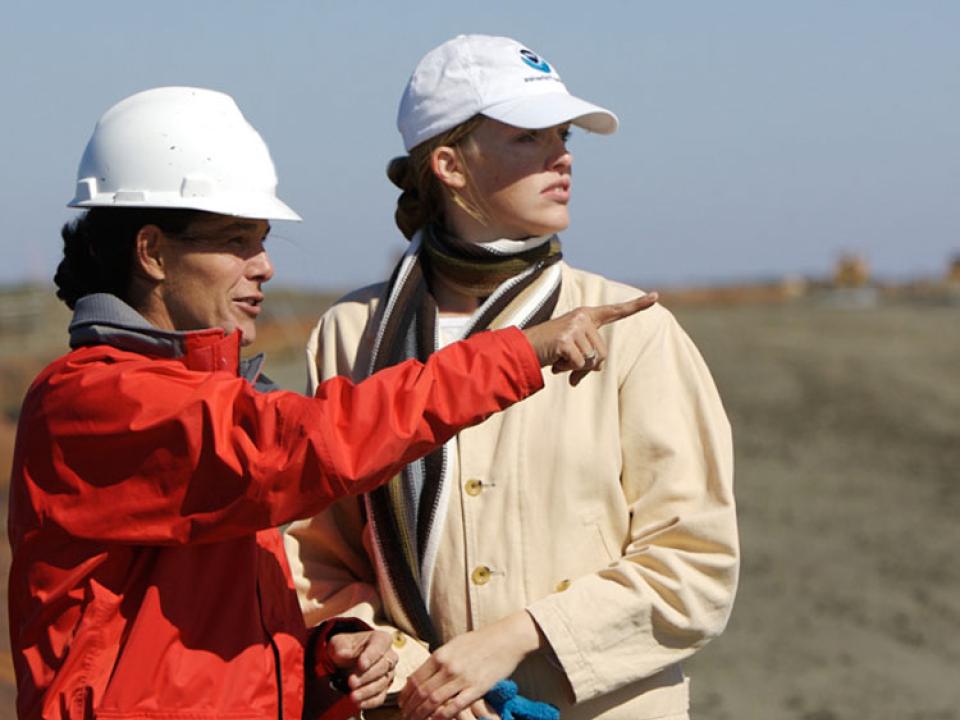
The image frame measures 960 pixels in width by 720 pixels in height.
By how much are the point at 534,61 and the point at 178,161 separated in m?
0.86

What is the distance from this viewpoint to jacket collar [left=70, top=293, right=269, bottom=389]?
2.76 meters

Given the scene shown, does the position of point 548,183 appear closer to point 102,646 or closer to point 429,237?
point 429,237

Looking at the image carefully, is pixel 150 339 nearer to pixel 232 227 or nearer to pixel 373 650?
pixel 232 227

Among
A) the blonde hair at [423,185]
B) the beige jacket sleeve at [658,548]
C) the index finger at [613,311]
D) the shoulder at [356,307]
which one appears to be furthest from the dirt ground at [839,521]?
the index finger at [613,311]

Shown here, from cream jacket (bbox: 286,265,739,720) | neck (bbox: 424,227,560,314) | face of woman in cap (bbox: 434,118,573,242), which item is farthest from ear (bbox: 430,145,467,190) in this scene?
cream jacket (bbox: 286,265,739,720)

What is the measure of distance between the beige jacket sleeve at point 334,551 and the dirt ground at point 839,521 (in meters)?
2.32

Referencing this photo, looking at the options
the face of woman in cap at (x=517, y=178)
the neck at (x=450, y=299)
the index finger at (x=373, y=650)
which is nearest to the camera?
the index finger at (x=373, y=650)

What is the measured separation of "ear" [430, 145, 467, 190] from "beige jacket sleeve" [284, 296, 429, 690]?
33 centimetres

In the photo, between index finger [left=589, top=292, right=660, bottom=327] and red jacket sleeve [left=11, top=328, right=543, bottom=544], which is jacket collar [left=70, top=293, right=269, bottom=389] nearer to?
red jacket sleeve [left=11, top=328, right=543, bottom=544]

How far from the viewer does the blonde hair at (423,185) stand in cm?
344

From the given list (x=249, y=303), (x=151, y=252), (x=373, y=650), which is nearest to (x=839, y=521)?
(x=373, y=650)

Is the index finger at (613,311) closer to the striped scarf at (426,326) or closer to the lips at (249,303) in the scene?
the striped scarf at (426,326)

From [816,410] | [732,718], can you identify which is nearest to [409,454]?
[732,718]

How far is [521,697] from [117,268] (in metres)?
1.11
